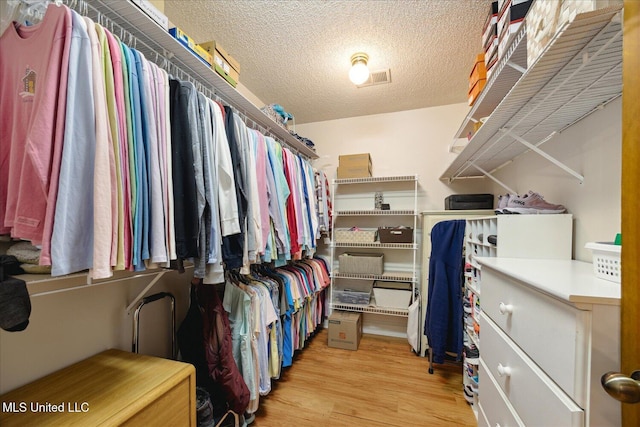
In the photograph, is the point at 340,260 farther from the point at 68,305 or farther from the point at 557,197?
the point at 68,305

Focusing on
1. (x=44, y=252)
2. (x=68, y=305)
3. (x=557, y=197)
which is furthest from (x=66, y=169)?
(x=557, y=197)

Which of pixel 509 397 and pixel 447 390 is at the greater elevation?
pixel 509 397

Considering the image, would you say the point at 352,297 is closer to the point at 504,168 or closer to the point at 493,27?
the point at 504,168

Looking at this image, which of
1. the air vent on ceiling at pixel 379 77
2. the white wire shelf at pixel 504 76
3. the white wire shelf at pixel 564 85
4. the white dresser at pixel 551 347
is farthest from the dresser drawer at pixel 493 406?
the air vent on ceiling at pixel 379 77

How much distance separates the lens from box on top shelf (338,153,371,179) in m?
2.50

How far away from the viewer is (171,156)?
898mm

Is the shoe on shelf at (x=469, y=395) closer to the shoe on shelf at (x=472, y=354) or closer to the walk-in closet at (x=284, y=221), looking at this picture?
the walk-in closet at (x=284, y=221)

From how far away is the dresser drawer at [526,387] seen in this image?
0.53 meters

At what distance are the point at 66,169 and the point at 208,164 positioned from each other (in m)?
0.42

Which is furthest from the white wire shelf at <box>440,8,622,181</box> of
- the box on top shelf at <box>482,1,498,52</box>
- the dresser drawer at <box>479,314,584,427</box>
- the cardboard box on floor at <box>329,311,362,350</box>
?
the cardboard box on floor at <box>329,311,362,350</box>

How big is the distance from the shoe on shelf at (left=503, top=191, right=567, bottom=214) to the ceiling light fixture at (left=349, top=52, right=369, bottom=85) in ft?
4.07

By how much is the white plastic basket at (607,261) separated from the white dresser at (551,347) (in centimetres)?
2

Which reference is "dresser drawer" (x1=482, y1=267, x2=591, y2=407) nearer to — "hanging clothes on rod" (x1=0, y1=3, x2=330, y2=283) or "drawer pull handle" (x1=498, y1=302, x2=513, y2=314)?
"drawer pull handle" (x1=498, y1=302, x2=513, y2=314)

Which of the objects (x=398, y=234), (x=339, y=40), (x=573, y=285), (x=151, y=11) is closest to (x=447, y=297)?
(x=398, y=234)
